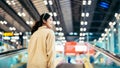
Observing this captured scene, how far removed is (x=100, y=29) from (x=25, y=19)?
9532 millimetres

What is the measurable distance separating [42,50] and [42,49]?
0.01 meters

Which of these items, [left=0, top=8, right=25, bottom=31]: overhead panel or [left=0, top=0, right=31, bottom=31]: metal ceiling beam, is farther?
[left=0, top=8, right=25, bottom=31]: overhead panel

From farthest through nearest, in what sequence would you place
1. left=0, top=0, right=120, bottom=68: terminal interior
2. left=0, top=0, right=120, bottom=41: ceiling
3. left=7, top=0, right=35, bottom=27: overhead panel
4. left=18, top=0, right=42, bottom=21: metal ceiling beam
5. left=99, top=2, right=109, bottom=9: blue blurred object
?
left=99, top=2, right=109, bottom=9: blue blurred object → left=0, top=0, right=120, bottom=41: ceiling → left=7, top=0, right=35, bottom=27: overhead panel → left=18, top=0, right=42, bottom=21: metal ceiling beam → left=0, top=0, right=120, bottom=68: terminal interior

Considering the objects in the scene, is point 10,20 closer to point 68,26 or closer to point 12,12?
point 12,12

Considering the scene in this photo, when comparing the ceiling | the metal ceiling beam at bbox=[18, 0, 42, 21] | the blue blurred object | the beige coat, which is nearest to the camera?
the beige coat

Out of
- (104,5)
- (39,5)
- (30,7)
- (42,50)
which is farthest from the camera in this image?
(104,5)

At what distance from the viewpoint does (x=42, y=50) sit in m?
2.71

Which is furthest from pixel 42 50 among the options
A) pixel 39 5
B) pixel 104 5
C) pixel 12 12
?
pixel 12 12

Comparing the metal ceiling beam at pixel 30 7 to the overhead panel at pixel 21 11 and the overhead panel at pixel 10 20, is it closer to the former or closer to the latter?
the overhead panel at pixel 21 11

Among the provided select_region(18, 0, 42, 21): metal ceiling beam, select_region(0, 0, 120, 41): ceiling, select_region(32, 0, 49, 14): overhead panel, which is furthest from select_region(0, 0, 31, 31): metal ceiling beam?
select_region(32, 0, 49, 14): overhead panel

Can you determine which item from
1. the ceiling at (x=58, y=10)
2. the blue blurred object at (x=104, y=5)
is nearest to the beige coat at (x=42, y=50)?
the ceiling at (x=58, y=10)

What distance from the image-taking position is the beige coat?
8.74 feet

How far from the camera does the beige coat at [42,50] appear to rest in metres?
2.66

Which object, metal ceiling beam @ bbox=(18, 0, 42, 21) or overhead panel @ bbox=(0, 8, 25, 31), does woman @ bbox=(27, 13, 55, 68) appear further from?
overhead panel @ bbox=(0, 8, 25, 31)
